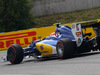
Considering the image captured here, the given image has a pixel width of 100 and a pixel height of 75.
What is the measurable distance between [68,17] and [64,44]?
1007 inches

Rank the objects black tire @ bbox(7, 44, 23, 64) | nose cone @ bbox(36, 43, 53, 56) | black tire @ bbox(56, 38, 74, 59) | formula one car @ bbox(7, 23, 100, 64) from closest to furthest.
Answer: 1. black tire @ bbox(56, 38, 74, 59)
2. formula one car @ bbox(7, 23, 100, 64)
3. nose cone @ bbox(36, 43, 53, 56)
4. black tire @ bbox(7, 44, 23, 64)

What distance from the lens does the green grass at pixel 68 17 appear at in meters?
34.6

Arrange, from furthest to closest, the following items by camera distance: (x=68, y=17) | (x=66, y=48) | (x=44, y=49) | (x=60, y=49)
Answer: (x=68, y=17) → (x=44, y=49) → (x=60, y=49) → (x=66, y=48)

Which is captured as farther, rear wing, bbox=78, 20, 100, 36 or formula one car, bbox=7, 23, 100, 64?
rear wing, bbox=78, 20, 100, 36

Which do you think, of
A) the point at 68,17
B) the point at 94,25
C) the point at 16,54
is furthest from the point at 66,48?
the point at 68,17

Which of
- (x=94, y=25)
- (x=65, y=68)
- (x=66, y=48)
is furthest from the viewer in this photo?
(x=94, y=25)

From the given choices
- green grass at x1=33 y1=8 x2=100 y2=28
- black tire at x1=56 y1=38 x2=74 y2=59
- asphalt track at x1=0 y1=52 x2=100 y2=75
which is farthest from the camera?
green grass at x1=33 y1=8 x2=100 y2=28

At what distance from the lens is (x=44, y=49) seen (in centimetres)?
1127

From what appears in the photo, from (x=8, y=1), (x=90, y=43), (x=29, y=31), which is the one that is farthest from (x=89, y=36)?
(x=8, y=1)

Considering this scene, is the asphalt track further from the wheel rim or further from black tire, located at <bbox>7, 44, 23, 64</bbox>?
black tire, located at <bbox>7, 44, 23, 64</bbox>

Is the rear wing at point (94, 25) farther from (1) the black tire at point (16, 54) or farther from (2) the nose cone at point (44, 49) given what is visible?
(1) the black tire at point (16, 54)

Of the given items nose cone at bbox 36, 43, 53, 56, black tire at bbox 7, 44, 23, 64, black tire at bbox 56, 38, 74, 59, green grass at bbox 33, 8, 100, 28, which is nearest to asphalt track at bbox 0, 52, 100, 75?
black tire at bbox 56, 38, 74, 59

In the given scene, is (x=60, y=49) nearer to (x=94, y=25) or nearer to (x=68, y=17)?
(x=94, y=25)

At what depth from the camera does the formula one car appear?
1011cm
